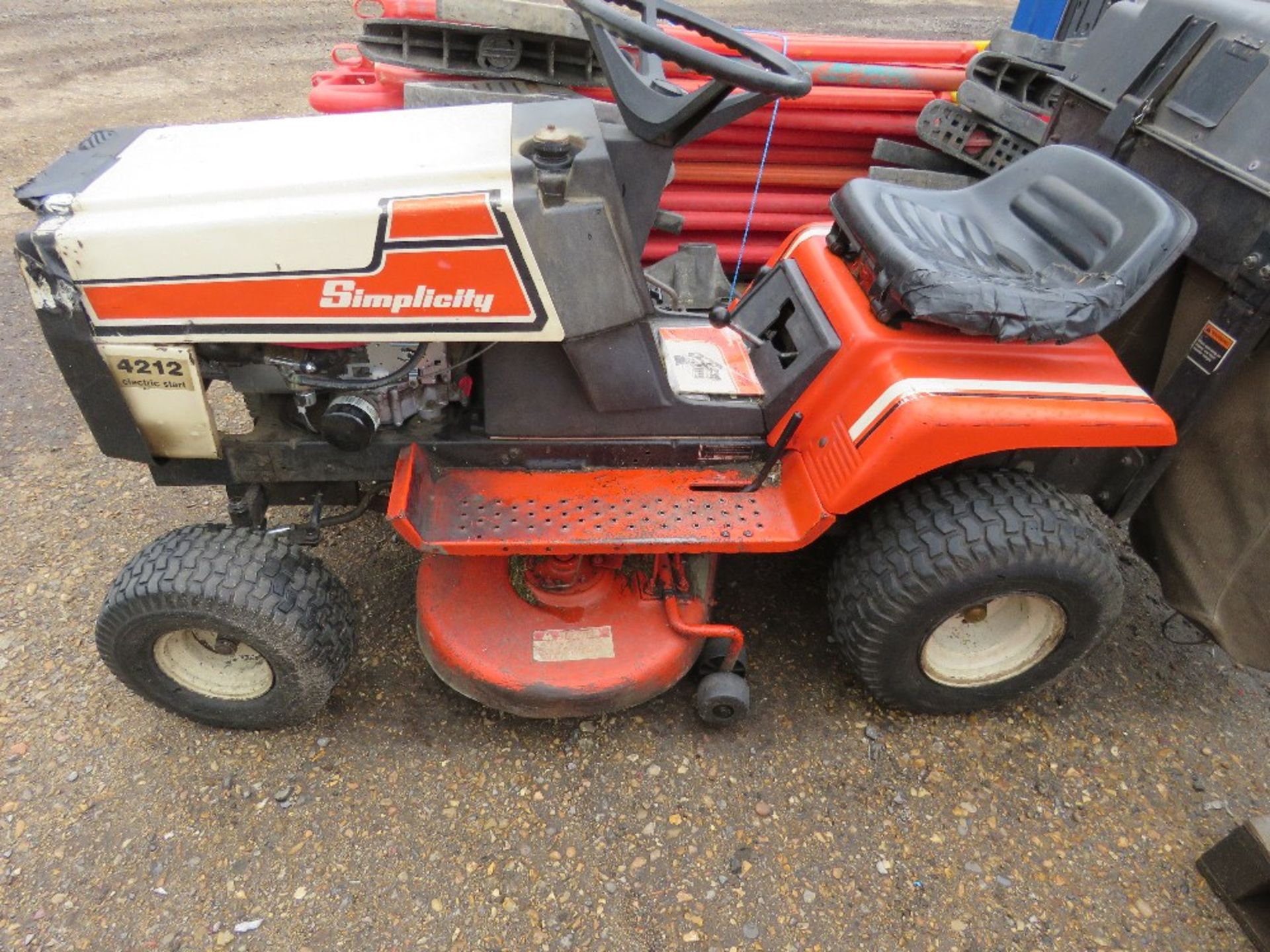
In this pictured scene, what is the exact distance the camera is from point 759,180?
3.84m

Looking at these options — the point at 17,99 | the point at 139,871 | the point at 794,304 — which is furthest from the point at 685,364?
the point at 17,99

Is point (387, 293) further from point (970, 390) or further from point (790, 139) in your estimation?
point (790, 139)

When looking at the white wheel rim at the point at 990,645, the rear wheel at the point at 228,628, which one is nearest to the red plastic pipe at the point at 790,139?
the white wheel rim at the point at 990,645

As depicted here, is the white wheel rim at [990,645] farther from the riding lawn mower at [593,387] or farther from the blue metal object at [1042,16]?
the blue metal object at [1042,16]

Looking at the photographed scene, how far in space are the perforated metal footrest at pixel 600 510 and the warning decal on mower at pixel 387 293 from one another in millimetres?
416

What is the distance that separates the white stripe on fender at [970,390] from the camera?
1948mm

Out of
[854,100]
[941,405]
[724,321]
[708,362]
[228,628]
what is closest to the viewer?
[941,405]

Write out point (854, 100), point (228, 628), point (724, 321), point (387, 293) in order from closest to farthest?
point (387, 293) < point (228, 628) < point (724, 321) < point (854, 100)

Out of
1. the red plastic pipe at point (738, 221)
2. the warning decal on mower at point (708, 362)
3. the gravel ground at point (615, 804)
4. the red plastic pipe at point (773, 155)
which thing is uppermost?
the warning decal on mower at point (708, 362)

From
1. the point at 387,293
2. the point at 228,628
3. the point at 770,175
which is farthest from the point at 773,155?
the point at 228,628

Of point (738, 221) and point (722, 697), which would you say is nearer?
point (722, 697)

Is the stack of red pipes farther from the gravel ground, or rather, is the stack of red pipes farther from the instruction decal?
the instruction decal

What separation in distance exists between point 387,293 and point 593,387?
1.71ft

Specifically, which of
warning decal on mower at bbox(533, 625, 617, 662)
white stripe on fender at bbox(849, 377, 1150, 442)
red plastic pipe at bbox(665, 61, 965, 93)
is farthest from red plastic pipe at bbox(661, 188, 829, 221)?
warning decal on mower at bbox(533, 625, 617, 662)
